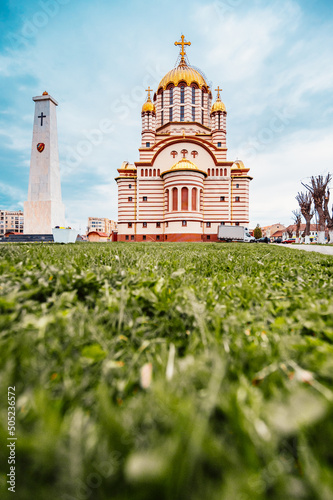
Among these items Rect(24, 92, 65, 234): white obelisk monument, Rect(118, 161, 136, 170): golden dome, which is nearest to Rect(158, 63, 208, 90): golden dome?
Rect(118, 161, 136, 170): golden dome

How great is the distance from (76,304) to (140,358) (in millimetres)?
623

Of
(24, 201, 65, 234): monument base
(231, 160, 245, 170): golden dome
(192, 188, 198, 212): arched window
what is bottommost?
(24, 201, 65, 234): monument base

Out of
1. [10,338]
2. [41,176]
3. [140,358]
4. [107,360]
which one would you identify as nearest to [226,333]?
[140,358]

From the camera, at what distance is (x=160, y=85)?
30766mm

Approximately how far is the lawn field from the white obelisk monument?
16666 mm

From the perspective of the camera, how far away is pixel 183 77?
2928cm

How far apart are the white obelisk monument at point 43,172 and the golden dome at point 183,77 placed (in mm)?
18794

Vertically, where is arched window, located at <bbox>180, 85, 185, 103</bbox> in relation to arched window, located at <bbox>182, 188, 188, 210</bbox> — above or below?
above

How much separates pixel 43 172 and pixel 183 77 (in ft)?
75.4

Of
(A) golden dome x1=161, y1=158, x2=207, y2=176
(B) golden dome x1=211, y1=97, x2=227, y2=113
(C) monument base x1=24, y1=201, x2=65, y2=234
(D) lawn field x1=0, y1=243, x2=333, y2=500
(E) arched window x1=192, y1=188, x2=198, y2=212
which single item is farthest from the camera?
(B) golden dome x1=211, y1=97, x2=227, y2=113

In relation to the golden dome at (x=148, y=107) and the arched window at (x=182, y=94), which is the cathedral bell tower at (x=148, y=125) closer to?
the golden dome at (x=148, y=107)

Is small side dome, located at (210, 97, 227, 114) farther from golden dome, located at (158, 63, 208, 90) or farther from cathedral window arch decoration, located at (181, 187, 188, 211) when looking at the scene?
cathedral window arch decoration, located at (181, 187, 188, 211)

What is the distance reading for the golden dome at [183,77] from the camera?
29266 mm

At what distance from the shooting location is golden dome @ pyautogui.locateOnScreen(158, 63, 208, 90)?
2927cm
